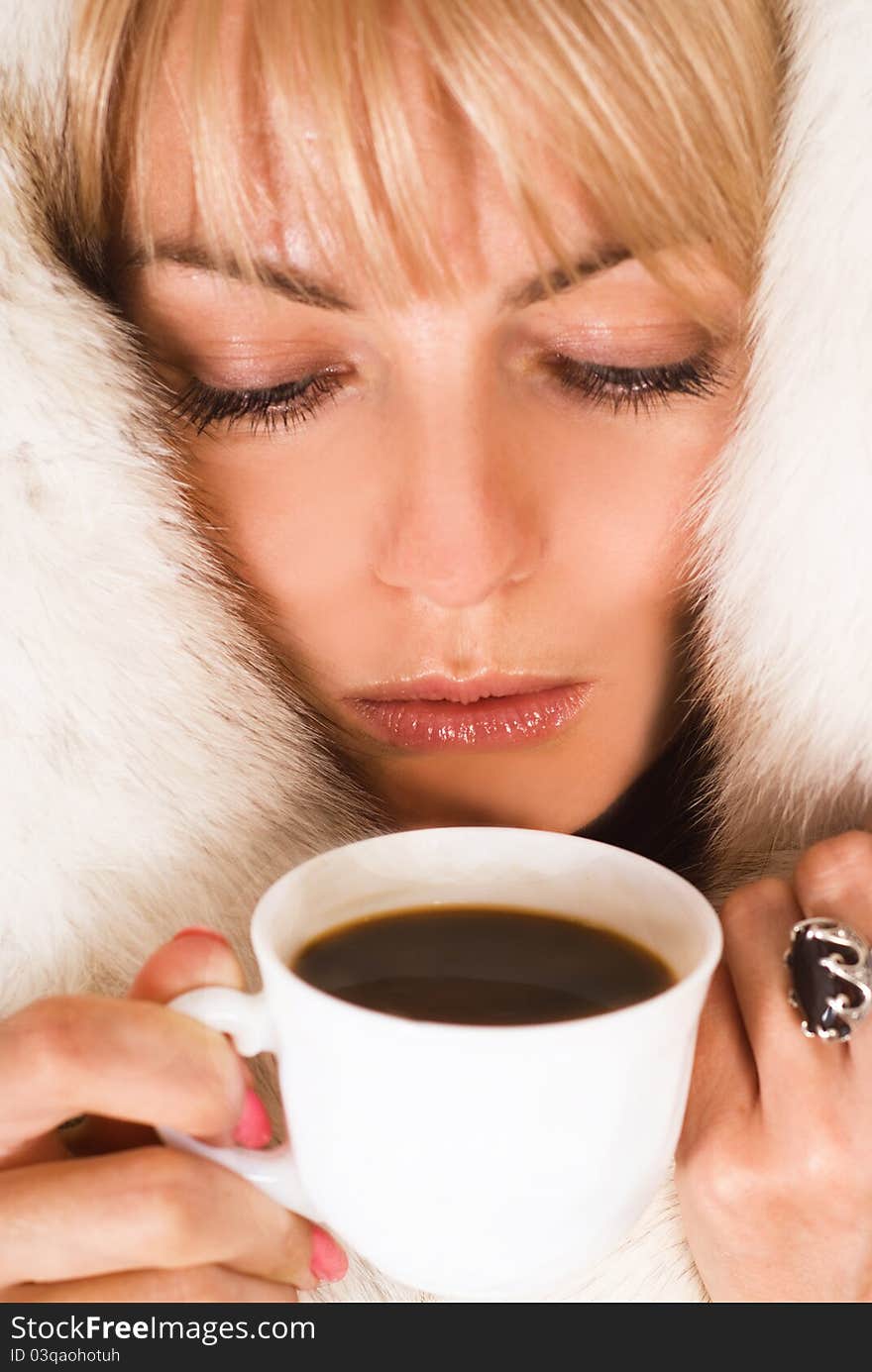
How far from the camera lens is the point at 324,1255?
512 millimetres

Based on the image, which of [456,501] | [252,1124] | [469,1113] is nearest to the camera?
[469,1113]

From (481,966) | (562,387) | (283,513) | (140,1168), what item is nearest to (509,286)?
(562,387)

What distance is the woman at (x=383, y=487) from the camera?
52cm

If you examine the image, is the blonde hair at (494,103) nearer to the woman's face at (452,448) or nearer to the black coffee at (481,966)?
the woman's face at (452,448)

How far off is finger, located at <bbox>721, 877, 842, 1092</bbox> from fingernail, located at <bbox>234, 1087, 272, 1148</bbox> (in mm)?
223

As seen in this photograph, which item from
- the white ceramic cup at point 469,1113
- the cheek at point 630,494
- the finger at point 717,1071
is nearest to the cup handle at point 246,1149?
the white ceramic cup at point 469,1113

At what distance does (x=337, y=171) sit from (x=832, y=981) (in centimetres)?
Answer: 43

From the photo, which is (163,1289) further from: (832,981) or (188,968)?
(832,981)

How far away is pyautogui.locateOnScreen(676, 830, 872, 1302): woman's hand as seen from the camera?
518 millimetres

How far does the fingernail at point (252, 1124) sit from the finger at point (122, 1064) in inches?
0.5

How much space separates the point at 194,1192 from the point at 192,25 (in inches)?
20.7

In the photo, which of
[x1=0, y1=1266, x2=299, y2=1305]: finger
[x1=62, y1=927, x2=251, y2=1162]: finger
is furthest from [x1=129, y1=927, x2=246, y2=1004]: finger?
[x1=0, y1=1266, x2=299, y2=1305]: finger

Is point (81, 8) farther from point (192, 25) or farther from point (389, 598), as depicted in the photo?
point (389, 598)

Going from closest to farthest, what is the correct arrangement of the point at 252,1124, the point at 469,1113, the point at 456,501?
the point at 469,1113, the point at 252,1124, the point at 456,501
